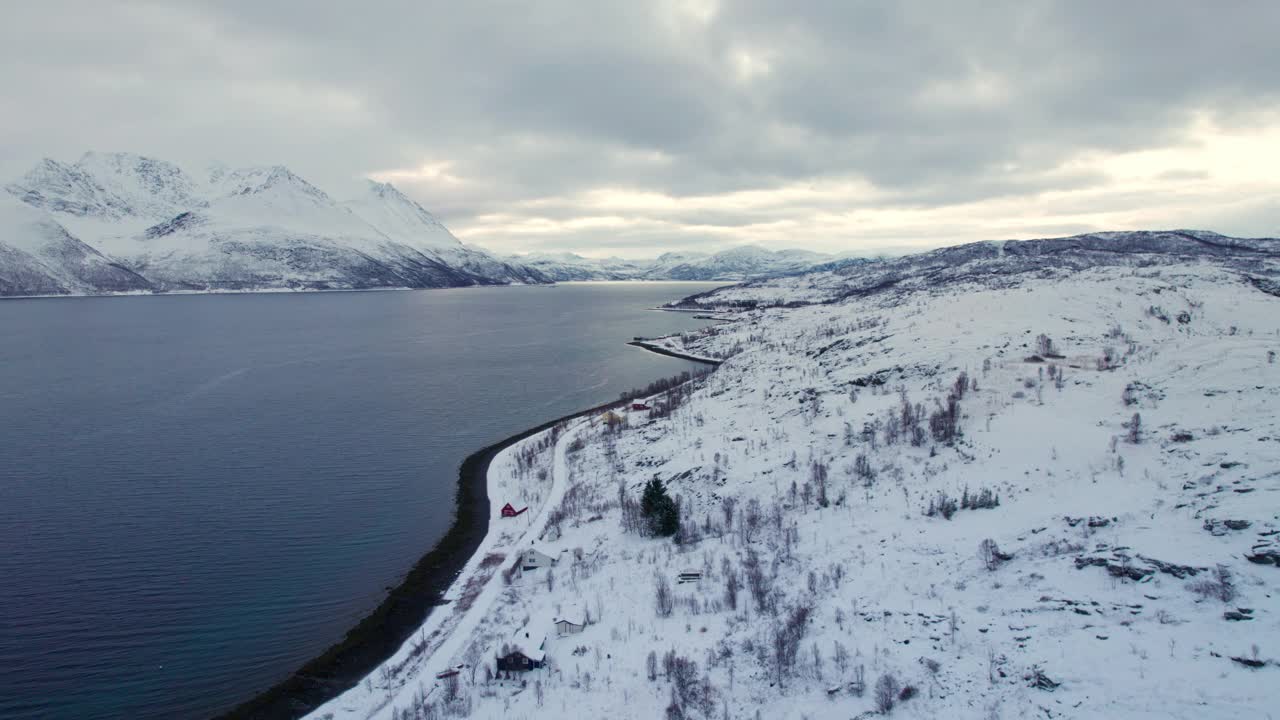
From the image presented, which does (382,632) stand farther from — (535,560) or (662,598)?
(662,598)

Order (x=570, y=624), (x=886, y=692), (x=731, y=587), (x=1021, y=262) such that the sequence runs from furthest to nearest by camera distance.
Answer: (x=1021, y=262) < (x=570, y=624) < (x=731, y=587) < (x=886, y=692)

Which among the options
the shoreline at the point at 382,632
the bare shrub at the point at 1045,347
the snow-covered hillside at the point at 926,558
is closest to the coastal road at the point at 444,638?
the snow-covered hillside at the point at 926,558

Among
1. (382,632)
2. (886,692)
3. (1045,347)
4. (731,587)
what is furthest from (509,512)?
(1045,347)

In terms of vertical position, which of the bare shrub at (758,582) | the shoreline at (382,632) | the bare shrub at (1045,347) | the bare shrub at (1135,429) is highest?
the bare shrub at (1045,347)

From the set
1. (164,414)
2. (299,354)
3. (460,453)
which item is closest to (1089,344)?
(460,453)

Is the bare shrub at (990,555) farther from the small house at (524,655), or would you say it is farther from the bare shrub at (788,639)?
the small house at (524,655)
